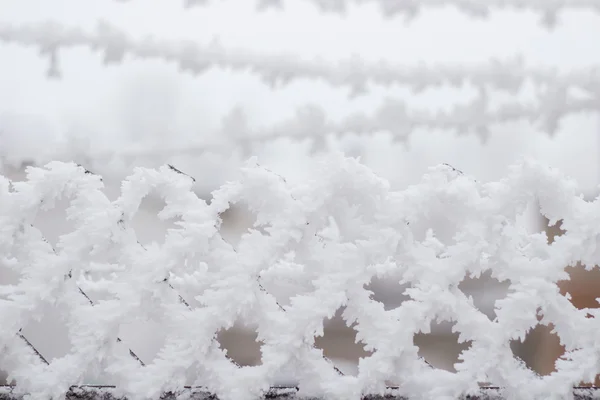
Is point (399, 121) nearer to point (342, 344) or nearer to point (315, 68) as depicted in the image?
point (315, 68)

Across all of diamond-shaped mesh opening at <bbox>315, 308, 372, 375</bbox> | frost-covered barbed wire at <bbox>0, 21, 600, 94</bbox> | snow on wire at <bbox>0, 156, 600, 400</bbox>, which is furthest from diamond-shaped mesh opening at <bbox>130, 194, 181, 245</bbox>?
diamond-shaped mesh opening at <bbox>315, 308, 372, 375</bbox>

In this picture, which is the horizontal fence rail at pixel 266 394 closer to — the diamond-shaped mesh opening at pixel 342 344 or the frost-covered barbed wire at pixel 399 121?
the frost-covered barbed wire at pixel 399 121

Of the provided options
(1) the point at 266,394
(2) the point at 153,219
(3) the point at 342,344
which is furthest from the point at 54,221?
(3) the point at 342,344

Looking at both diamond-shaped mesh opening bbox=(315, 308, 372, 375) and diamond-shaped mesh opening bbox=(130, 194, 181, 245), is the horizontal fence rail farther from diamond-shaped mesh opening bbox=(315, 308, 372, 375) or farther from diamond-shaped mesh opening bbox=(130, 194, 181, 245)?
diamond-shaped mesh opening bbox=(315, 308, 372, 375)

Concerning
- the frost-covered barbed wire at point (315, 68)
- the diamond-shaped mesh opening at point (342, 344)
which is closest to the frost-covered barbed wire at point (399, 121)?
the frost-covered barbed wire at point (315, 68)

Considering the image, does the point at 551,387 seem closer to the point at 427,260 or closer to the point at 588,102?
the point at 427,260
